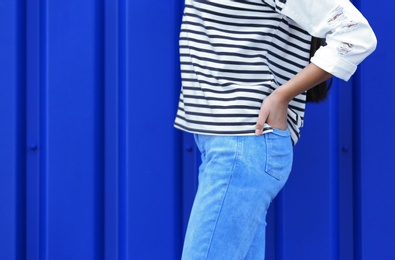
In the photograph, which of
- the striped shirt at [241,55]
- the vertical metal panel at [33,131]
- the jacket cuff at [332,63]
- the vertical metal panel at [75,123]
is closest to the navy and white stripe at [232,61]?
the striped shirt at [241,55]

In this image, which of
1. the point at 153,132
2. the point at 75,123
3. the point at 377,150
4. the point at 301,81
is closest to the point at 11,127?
the point at 75,123

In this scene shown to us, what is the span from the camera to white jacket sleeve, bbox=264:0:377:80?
133 centimetres

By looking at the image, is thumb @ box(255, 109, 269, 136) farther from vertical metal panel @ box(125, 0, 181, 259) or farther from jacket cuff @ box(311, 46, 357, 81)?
vertical metal panel @ box(125, 0, 181, 259)

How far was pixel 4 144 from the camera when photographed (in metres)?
2.11

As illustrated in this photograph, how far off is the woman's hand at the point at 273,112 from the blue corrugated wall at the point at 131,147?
2.15 feet

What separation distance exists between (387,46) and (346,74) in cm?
71

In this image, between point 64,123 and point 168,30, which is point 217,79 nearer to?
point 168,30

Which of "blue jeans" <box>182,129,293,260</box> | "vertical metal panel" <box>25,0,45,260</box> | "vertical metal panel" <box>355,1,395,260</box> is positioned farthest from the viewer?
"vertical metal panel" <box>25,0,45,260</box>

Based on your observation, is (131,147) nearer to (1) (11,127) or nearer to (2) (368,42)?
(1) (11,127)

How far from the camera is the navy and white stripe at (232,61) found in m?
1.37

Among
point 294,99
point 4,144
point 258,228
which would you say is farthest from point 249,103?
point 4,144

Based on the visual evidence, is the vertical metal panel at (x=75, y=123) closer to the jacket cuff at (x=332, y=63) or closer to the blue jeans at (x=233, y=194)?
the blue jeans at (x=233, y=194)

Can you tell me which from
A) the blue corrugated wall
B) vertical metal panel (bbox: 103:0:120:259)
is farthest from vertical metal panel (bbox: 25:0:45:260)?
vertical metal panel (bbox: 103:0:120:259)

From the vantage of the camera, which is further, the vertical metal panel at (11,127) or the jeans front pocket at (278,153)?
the vertical metal panel at (11,127)
